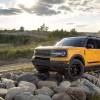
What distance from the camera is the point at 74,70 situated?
618 inches

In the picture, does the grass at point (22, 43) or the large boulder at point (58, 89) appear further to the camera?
the grass at point (22, 43)

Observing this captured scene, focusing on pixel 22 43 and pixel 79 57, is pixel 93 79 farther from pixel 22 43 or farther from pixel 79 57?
pixel 22 43

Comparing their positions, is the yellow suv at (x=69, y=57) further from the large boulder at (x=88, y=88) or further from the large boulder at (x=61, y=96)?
the large boulder at (x=61, y=96)

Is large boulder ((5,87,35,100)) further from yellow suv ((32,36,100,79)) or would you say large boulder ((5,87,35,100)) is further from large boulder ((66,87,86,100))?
yellow suv ((32,36,100,79))

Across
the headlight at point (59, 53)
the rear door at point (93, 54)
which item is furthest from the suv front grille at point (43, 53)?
the rear door at point (93, 54)

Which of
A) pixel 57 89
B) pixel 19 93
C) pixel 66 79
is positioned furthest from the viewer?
pixel 66 79

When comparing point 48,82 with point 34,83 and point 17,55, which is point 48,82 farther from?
point 17,55

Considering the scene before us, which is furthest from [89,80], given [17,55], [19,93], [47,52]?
[17,55]

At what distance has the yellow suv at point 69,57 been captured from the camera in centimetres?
1516

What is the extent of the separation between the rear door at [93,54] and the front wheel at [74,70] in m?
0.92

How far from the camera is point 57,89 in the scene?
45.0 feet

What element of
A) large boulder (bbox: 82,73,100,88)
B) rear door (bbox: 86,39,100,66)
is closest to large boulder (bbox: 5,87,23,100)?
large boulder (bbox: 82,73,100,88)

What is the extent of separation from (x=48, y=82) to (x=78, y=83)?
1290 mm

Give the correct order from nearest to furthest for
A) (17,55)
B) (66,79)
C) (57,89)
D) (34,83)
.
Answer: (57,89) → (34,83) → (66,79) → (17,55)
